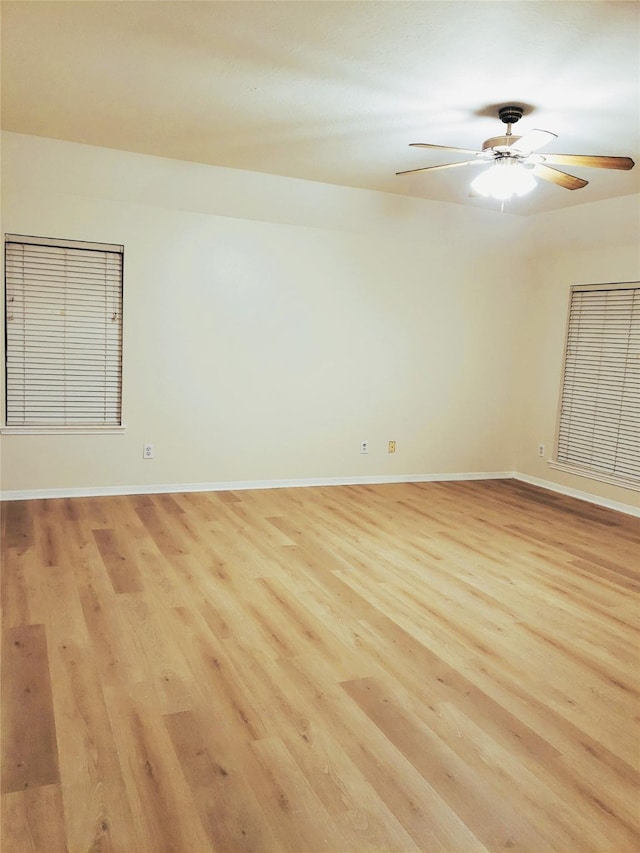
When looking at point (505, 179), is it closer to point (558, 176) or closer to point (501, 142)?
point (501, 142)

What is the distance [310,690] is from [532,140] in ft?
8.83

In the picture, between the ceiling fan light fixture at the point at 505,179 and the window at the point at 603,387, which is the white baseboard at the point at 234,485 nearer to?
the window at the point at 603,387

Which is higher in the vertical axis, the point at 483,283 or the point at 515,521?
the point at 483,283

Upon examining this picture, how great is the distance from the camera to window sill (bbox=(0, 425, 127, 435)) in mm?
4734

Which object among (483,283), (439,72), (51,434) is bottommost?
(51,434)

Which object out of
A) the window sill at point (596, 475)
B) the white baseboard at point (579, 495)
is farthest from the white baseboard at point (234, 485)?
the window sill at point (596, 475)

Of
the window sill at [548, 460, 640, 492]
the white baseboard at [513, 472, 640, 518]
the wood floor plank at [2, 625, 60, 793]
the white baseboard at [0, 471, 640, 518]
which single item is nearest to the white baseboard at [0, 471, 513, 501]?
the white baseboard at [0, 471, 640, 518]

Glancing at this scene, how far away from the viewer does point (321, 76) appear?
9.73 feet

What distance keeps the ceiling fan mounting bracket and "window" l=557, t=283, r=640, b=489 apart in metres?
2.68

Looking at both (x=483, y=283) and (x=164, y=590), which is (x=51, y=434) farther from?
(x=483, y=283)

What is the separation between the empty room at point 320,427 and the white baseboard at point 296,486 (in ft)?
0.11

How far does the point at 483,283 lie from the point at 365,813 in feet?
17.6

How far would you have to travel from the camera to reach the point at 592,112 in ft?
10.7

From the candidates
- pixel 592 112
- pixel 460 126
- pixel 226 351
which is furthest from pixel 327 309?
pixel 592 112
